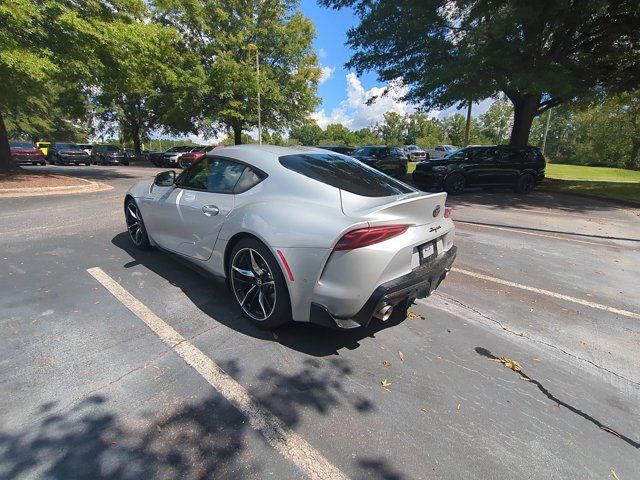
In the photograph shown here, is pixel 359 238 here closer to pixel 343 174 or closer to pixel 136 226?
pixel 343 174

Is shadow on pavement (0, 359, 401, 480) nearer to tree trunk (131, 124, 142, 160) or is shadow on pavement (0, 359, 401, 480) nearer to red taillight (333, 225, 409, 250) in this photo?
red taillight (333, 225, 409, 250)

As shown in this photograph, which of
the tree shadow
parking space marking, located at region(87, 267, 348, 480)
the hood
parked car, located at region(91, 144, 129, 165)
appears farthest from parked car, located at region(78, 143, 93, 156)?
the tree shadow

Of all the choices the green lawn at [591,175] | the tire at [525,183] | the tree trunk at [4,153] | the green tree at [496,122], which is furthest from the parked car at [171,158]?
the green tree at [496,122]

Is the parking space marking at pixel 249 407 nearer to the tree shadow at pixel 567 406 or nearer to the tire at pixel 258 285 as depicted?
the tire at pixel 258 285

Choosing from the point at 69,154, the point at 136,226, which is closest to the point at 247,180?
the point at 136,226

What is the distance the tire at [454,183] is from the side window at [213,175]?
405 inches

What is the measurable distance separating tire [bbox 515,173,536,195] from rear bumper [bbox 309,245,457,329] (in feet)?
40.4

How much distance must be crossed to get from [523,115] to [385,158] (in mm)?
6177

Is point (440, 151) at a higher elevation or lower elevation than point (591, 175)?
higher

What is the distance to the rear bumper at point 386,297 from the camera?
2.50m

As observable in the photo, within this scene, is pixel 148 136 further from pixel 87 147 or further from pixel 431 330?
pixel 431 330

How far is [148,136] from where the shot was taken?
38844mm

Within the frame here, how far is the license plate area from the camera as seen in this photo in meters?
2.78

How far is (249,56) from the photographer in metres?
26.4
